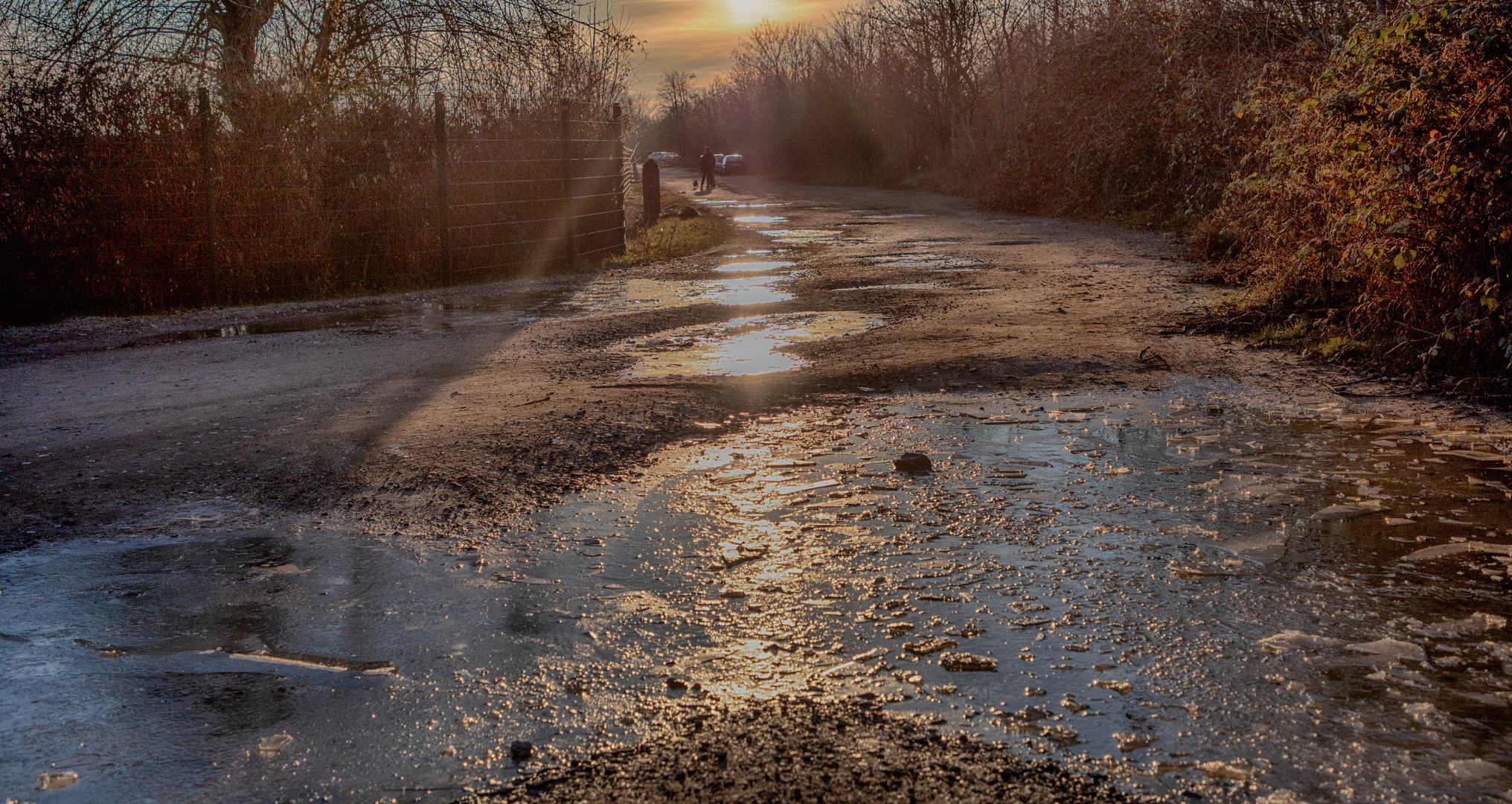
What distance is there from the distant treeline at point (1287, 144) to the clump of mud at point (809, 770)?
15.8 ft

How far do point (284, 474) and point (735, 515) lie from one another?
7.03ft

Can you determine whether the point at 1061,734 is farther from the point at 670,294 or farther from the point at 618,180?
the point at 618,180

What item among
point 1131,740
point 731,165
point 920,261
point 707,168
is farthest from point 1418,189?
point 731,165

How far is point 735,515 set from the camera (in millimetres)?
4230

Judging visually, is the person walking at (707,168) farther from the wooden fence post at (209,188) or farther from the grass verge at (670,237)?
the wooden fence post at (209,188)

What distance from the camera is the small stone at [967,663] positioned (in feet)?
9.57

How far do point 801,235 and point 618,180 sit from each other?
3812 millimetres

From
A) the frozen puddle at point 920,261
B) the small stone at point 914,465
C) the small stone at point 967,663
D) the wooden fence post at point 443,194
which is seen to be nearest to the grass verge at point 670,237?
the wooden fence post at point 443,194

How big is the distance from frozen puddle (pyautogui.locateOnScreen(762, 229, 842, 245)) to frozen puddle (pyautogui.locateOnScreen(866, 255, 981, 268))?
2.85 metres

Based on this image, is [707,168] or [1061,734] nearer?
[1061,734]

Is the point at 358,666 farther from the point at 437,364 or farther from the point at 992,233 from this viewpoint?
the point at 992,233

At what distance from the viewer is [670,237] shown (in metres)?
18.4

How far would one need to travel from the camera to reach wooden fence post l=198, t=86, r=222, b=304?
35.6 feet

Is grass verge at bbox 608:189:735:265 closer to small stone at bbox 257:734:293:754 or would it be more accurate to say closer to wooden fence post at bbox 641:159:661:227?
Answer: wooden fence post at bbox 641:159:661:227
